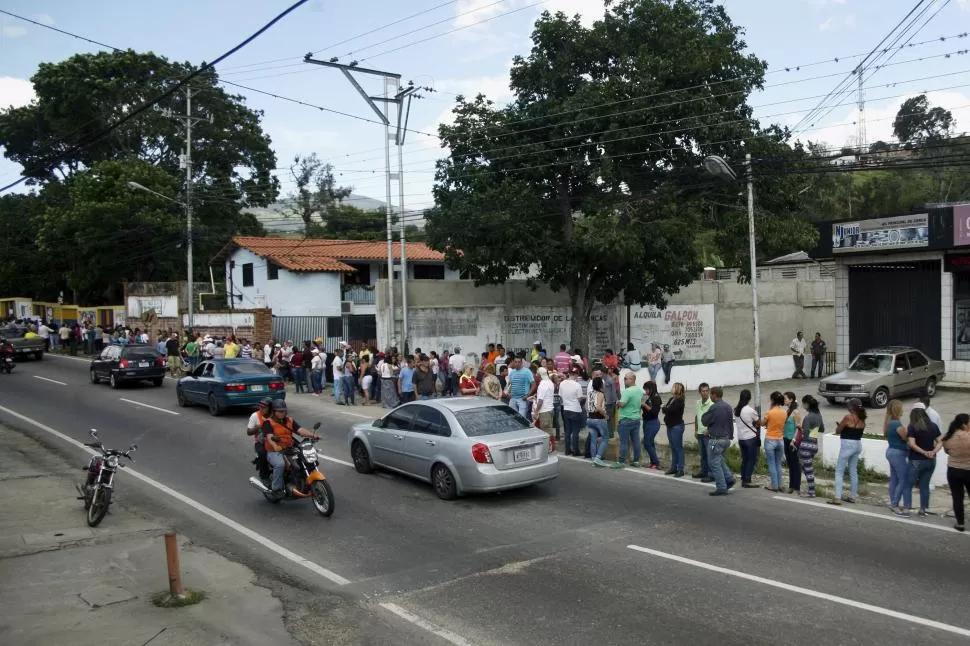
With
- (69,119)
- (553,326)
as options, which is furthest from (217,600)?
(69,119)

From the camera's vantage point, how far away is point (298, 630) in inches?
265

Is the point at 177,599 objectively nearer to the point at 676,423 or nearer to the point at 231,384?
the point at 676,423

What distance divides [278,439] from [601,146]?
54.0ft

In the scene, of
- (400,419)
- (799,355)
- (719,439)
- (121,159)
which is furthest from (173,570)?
(121,159)

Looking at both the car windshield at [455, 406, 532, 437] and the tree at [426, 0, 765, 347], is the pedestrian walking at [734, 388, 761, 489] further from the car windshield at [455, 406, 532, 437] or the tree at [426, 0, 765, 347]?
the tree at [426, 0, 765, 347]

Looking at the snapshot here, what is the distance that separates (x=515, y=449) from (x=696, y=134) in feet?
52.6

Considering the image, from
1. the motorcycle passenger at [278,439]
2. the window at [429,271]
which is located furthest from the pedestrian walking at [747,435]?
the window at [429,271]

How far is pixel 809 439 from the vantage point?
11.2 m

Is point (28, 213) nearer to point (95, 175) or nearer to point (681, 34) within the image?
point (95, 175)

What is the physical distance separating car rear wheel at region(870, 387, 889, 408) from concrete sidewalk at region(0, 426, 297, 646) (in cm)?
1726

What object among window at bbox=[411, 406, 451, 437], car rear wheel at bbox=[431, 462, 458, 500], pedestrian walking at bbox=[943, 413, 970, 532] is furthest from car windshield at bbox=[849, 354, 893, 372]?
car rear wheel at bbox=[431, 462, 458, 500]

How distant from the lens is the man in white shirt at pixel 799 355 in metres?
27.5

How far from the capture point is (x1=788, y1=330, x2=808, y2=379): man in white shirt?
90.3 ft

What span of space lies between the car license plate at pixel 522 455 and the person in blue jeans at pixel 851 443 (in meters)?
4.21
